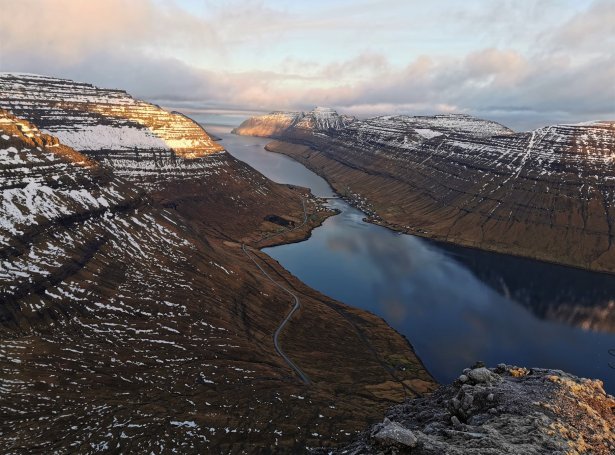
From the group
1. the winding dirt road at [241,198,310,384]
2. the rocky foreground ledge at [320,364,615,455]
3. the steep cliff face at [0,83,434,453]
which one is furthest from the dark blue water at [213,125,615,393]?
the rocky foreground ledge at [320,364,615,455]

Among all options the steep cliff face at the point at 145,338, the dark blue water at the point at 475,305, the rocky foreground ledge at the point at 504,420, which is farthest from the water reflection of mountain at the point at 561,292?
the rocky foreground ledge at the point at 504,420

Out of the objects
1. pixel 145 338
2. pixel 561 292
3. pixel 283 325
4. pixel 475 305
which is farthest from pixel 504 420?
pixel 561 292

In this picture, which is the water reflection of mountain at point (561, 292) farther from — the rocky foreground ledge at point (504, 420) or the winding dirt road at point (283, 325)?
the rocky foreground ledge at point (504, 420)

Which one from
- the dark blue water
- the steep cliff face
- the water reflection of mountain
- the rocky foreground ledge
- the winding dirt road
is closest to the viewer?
the rocky foreground ledge

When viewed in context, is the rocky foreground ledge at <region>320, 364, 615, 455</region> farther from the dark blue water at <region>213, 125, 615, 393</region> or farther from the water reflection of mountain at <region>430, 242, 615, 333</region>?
the water reflection of mountain at <region>430, 242, 615, 333</region>

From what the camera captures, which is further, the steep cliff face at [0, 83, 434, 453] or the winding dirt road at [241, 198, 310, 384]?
the winding dirt road at [241, 198, 310, 384]

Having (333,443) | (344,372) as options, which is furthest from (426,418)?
(344,372)

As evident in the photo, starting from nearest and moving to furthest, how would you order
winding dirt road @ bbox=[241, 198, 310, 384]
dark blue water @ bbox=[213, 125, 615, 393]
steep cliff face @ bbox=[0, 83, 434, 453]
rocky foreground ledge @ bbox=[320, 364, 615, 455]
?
rocky foreground ledge @ bbox=[320, 364, 615, 455] → steep cliff face @ bbox=[0, 83, 434, 453] → winding dirt road @ bbox=[241, 198, 310, 384] → dark blue water @ bbox=[213, 125, 615, 393]
